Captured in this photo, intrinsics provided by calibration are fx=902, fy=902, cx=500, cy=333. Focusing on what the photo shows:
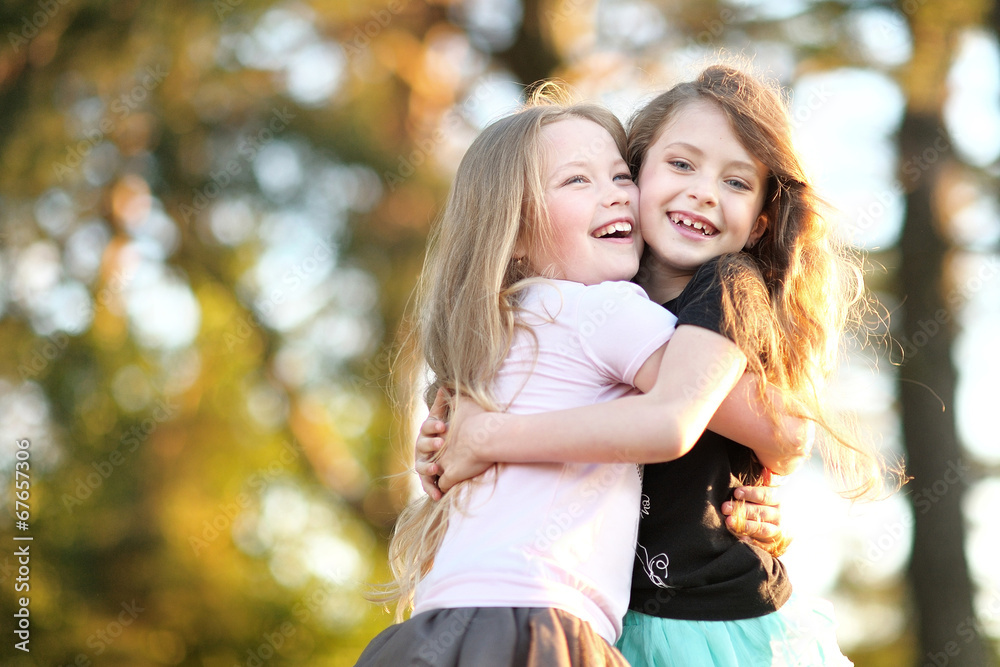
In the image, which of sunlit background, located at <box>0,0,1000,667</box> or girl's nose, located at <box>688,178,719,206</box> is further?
sunlit background, located at <box>0,0,1000,667</box>

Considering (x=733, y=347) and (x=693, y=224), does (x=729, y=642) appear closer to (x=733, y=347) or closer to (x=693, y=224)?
(x=733, y=347)

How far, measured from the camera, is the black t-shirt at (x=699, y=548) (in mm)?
1776

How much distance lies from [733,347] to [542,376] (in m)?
0.37

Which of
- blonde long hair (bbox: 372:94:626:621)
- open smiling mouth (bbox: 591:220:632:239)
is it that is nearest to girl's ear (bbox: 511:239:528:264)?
blonde long hair (bbox: 372:94:626:621)

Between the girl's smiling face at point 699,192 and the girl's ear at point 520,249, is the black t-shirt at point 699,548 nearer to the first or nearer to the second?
the girl's smiling face at point 699,192

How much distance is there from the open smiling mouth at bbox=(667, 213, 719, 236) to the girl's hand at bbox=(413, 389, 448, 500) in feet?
2.12

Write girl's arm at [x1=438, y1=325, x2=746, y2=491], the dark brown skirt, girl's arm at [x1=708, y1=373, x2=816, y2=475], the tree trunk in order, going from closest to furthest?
1. the dark brown skirt
2. girl's arm at [x1=438, y1=325, x2=746, y2=491]
3. girl's arm at [x1=708, y1=373, x2=816, y2=475]
4. the tree trunk

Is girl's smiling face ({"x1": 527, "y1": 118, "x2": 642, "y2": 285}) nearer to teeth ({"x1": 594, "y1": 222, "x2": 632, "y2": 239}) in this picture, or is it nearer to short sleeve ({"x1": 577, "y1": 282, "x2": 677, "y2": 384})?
teeth ({"x1": 594, "y1": 222, "x2": 632, "y2": 239})

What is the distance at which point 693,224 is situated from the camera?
79.5 inches

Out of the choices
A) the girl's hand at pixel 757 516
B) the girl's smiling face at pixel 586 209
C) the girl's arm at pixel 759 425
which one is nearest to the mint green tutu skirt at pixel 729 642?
the girl's hand at pixel 757 516

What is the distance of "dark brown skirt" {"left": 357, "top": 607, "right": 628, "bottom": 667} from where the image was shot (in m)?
1.46

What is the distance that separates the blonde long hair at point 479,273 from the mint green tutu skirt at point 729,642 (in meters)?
0.46

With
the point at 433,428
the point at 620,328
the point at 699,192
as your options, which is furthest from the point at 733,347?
the point at 433,428

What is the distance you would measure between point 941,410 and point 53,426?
547 centimetres
